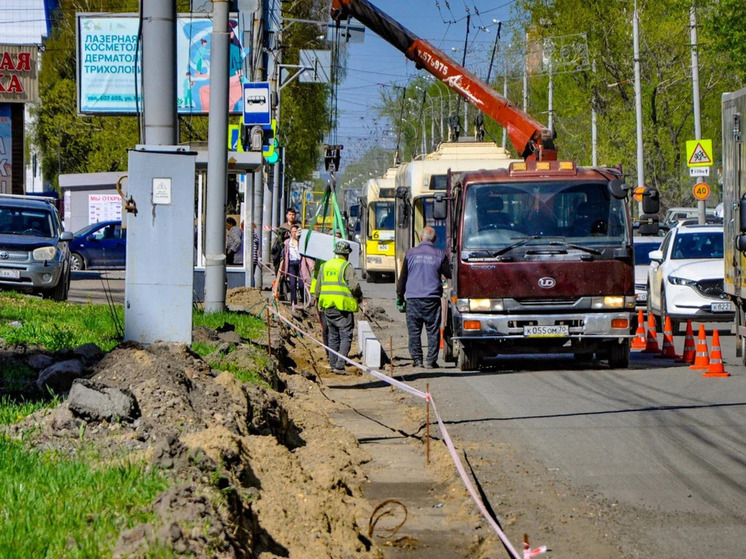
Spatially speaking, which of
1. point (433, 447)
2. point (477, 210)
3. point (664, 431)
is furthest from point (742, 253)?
point (433, 447)

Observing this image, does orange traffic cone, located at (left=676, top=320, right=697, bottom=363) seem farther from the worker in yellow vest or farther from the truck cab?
the worker in yellow vest

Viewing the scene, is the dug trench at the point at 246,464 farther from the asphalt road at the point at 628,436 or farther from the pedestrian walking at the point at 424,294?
the pedestrian walking at the point at 424,294

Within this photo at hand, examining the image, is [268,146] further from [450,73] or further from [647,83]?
[647,83]

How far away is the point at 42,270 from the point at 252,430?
15155 mm

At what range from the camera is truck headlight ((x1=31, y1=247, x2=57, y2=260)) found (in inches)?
894

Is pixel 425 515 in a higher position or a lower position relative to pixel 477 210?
lower

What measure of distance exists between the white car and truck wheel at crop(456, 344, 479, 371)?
627cm

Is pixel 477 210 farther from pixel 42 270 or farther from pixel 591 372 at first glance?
pixel 42 270

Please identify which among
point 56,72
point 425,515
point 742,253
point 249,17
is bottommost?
point 425,515

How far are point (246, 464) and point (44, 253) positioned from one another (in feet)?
55.1

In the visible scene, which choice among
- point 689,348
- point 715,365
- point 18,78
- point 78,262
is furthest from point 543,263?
point 78,262

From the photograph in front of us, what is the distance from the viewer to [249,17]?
89.2ft

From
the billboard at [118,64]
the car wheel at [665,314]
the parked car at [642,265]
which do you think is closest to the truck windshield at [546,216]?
the car wheel at [665,314]

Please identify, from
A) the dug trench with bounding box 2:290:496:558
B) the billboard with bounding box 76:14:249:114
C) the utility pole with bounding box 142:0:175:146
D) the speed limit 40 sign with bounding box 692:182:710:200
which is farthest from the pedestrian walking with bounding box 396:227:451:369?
the speed limit 40 sign with bounding box 692:182:710:200
